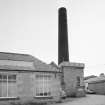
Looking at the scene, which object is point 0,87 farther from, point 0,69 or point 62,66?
point 62,66

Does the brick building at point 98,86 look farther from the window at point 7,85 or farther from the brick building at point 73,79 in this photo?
the window at point 7,85

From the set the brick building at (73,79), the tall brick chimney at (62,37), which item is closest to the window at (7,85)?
the brick building at (73,79)

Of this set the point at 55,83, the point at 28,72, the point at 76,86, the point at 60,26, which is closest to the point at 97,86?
the point at 76,86

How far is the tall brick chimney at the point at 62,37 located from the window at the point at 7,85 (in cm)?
2099

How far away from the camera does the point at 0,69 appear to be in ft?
55.7

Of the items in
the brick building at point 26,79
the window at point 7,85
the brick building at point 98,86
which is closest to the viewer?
the window at point 7,85

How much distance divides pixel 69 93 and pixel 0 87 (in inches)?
564

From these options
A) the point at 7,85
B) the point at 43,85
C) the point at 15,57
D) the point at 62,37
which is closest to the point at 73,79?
the point at 43,85

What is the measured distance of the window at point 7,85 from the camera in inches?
670

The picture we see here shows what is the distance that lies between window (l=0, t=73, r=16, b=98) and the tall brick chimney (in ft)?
68.9

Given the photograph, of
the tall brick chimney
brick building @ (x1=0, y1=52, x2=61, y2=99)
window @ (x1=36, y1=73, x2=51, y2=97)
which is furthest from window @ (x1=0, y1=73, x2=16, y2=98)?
the tall brick chimney

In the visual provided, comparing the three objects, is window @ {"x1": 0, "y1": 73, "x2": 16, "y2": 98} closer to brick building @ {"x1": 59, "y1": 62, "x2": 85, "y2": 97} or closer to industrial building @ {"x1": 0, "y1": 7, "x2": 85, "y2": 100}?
industrial building @ {"x1": 0, "y1": 7, "x2": 85, "y2": 100}

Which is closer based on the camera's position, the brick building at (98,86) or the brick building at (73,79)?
the brick building at (73,79)

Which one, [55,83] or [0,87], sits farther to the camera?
[55,83]
